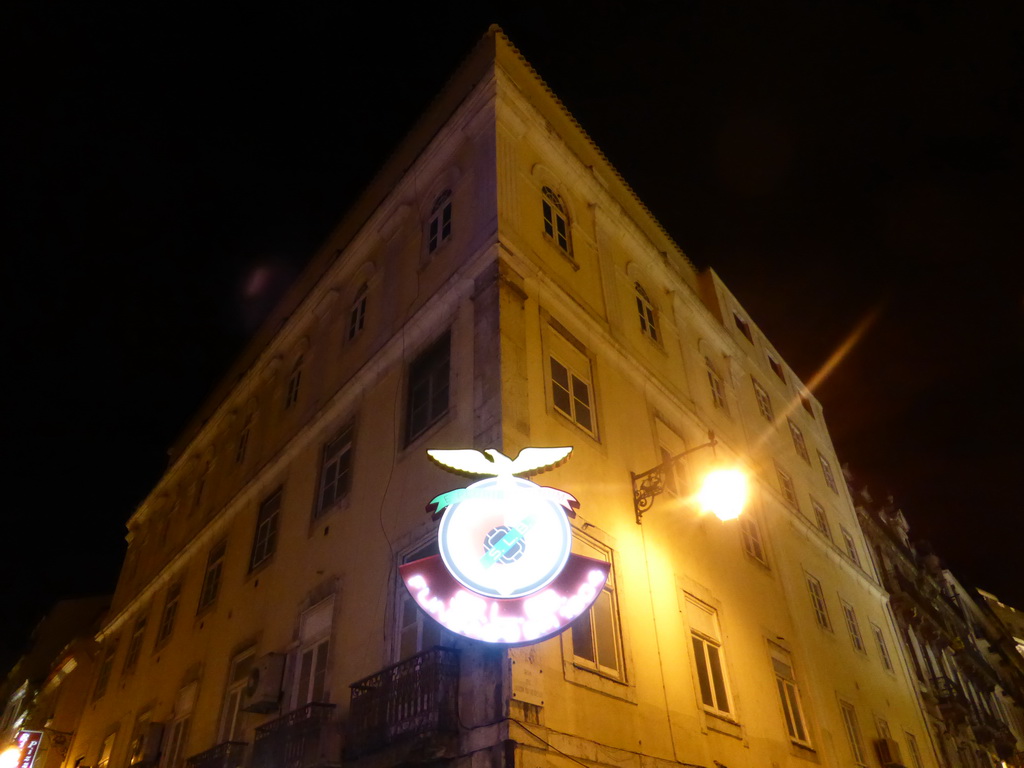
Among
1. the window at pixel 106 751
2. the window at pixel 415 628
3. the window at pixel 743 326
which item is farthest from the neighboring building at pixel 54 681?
the window at pixel 743 326

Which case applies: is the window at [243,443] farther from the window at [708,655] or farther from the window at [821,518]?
the window at [821,518]

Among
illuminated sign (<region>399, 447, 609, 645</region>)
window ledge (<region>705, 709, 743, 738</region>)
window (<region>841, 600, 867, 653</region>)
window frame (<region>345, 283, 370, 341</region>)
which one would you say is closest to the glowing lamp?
window frame (<region>345, 283, 370, 341</region>)

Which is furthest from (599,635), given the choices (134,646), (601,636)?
(134,646)

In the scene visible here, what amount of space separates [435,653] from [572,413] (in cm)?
461

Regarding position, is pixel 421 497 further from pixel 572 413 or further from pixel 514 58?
pixel 514 58

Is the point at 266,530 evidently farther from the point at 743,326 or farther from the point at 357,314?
the point at 743,326

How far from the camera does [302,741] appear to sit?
30.8ft

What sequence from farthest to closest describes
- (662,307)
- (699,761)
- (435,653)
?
(662,307), (699,761), (435,653)

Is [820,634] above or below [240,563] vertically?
below

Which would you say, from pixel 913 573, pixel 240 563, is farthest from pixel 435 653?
pixel 913 573

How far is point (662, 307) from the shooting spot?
17.6m

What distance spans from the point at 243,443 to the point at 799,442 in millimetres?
17568

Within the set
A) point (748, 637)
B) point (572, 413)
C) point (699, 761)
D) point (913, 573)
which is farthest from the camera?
point (913, 573)

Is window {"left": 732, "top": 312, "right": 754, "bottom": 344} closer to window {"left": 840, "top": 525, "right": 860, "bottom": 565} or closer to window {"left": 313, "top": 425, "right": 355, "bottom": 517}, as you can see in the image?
window {"left": 840, "top": 525, "right": 860, "bottom": 565}
